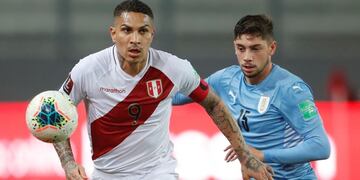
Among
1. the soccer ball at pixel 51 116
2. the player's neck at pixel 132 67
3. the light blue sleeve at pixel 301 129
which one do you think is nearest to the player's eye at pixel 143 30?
the player's neck at pixel 132 67

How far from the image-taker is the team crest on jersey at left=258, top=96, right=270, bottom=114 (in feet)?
24.6

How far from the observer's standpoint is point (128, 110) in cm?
723

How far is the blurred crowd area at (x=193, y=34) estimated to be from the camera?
13820mm

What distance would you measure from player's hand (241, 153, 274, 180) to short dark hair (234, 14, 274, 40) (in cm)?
86

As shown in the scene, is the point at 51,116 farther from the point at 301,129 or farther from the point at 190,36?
the point at 190,36

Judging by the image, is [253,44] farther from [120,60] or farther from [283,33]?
[283,33]

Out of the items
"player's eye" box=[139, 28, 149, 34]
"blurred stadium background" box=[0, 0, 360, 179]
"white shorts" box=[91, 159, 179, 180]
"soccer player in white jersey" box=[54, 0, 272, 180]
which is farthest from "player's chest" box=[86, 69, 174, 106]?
"blurred stadium background" box=[0, 0, 360, 179]

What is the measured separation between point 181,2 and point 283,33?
4.36ft

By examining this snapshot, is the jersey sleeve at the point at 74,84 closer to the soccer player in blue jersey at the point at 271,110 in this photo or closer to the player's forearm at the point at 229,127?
the player's forearm at the point at 229,127

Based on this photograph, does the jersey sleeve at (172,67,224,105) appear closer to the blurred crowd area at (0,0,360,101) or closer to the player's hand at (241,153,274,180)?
the player's hand at (241,153,274,180)

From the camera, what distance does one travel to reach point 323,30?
46.5 ft

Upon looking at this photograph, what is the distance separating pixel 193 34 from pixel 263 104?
6590 mm

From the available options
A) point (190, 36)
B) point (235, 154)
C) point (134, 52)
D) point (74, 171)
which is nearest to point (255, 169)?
point (235, 154)

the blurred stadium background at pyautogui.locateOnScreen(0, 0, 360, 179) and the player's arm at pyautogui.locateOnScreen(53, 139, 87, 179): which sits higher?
the player's arm at pyautogui.locateOnScreen(53, 139, 87, 179)
